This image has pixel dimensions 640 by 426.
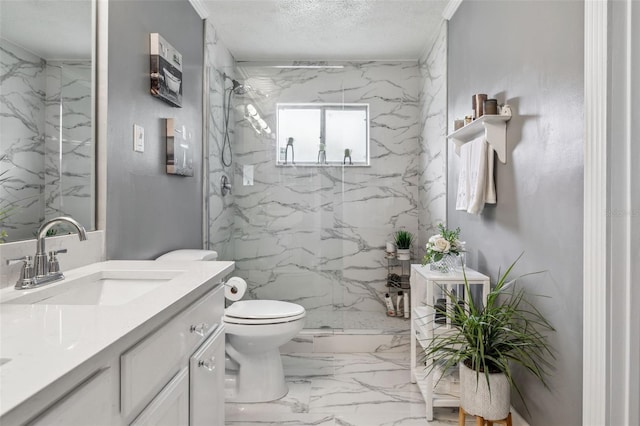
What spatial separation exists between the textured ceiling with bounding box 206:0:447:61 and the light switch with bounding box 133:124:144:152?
1343 mm

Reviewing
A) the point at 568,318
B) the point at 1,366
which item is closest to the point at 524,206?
the point at 568,318

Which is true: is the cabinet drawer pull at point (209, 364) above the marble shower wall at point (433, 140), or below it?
below

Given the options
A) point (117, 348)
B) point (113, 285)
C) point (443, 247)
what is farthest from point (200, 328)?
point (443, 247)

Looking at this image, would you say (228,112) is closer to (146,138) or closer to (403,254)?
(146,138)

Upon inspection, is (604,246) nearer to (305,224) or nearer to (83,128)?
(83,128)

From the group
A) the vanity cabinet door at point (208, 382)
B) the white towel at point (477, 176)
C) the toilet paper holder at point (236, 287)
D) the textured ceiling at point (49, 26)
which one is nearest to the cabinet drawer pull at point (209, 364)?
the vanity cabinet door at point (208, 382)

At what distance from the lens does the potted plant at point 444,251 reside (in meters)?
2.15

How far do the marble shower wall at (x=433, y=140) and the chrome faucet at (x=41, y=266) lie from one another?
2.46 metres

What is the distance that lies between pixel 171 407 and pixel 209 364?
0.27 meters

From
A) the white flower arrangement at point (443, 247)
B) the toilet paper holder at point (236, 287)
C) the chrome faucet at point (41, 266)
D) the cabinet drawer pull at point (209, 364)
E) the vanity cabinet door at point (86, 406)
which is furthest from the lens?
the toilet paper holder at point (236, 287)

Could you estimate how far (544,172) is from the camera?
1.61 metres

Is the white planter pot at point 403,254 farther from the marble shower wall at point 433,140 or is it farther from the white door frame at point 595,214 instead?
the white door frame at point 595,214

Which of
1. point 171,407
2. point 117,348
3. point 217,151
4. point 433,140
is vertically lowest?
point 171,407

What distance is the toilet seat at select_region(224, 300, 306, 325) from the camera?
2225 mm
